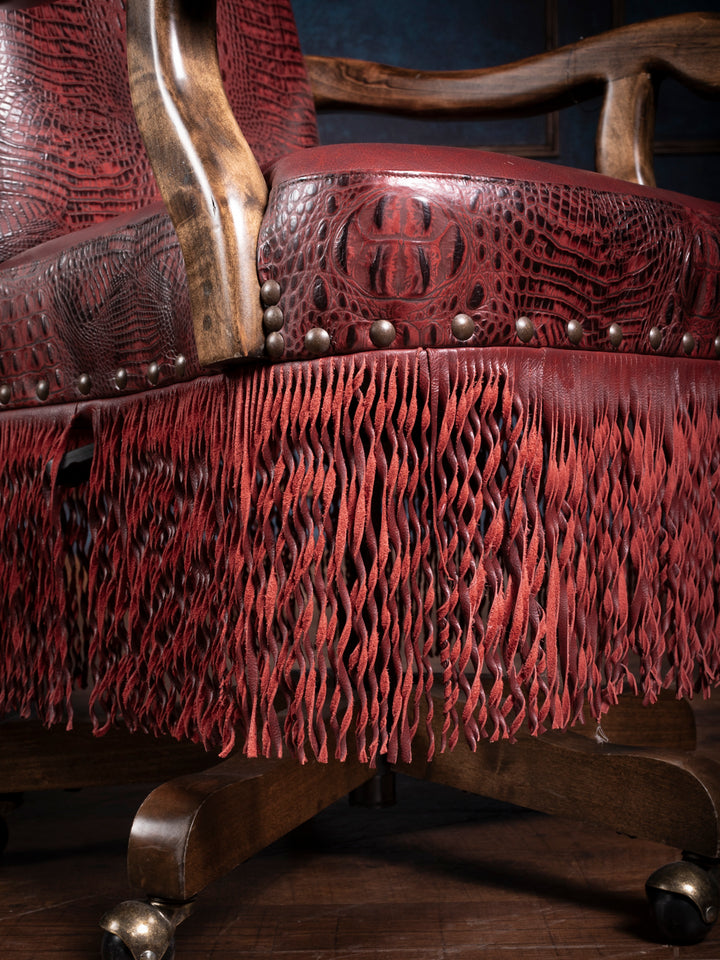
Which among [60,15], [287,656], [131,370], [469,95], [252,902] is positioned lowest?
[252,902]

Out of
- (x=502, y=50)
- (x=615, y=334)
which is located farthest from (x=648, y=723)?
(x=502, y=50)

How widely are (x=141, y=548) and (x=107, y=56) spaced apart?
0.61 metres

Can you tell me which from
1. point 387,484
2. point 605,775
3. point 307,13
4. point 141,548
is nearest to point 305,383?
point 387,484

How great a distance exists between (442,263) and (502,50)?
87.6 inches

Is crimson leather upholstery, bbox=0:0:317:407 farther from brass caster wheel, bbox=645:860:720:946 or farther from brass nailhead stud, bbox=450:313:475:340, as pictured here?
brass caster wheel, bbox=645:860:720:946

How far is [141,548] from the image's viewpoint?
65 cm

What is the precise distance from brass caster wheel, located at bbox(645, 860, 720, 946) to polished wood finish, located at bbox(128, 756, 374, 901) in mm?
234

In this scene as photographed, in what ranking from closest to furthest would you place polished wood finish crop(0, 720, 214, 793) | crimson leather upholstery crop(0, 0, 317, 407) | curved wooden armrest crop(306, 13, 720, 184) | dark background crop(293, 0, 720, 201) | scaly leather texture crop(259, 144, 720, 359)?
scaly leather texture crop(259, 144, 720, 359)
crimson leather upholstery crop(0, 0, 317, 407)
polished wood finish crop(0, 720, 214, 793)
curved wooden armrest crop(306, 13, 720, 184)
dark background crop(293, 0, 720, 201)

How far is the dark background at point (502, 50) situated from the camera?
2473 mm

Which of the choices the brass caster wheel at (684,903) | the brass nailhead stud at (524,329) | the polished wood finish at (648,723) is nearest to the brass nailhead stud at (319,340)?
the brass nailhead stud at (524,329)

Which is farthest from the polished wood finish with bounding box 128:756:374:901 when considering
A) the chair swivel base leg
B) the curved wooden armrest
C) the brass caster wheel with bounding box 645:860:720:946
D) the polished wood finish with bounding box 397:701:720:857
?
the curved wooden armrest

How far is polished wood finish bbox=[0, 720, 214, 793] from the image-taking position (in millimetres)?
774

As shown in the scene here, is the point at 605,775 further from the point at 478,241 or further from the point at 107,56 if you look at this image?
the point at 107,56

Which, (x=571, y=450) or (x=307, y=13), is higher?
(x=307, y=13)
